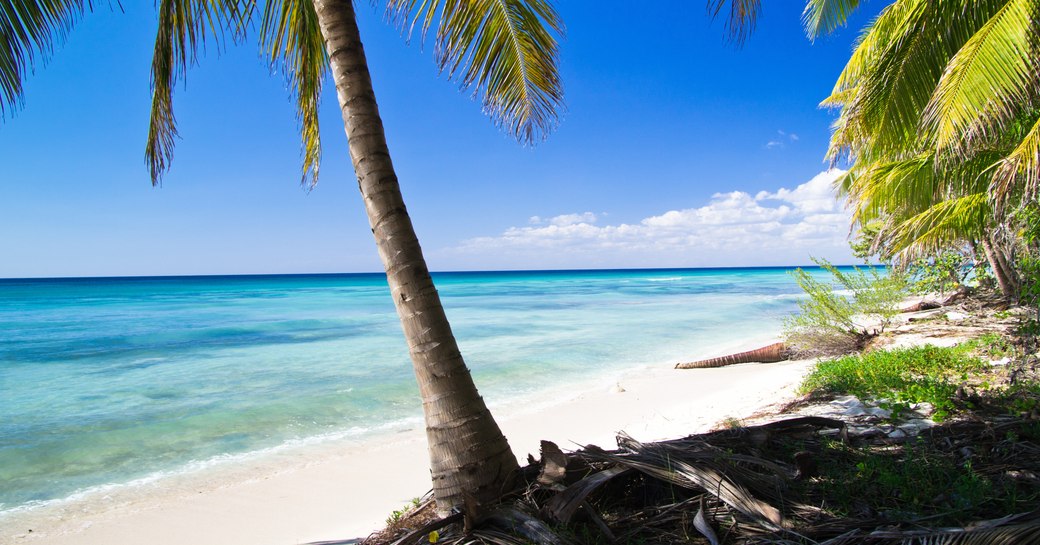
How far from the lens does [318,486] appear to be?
5273mm

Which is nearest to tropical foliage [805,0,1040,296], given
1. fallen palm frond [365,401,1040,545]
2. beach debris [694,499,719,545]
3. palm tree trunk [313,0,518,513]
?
fallen palm frond [365,401,1040,545]

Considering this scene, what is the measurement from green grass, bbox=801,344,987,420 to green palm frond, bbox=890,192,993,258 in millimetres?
2160

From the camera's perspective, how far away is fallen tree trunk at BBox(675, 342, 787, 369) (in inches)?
406

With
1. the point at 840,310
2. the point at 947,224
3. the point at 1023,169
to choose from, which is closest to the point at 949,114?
the point at 1023,169

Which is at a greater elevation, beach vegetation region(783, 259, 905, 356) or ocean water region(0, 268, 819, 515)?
beach vegetation region(783, 259, 905, 356)

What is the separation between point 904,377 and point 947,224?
3995 millimetres

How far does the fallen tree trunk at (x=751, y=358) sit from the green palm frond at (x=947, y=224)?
2.76m

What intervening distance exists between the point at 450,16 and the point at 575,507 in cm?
345

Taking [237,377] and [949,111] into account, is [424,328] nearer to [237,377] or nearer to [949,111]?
[949,111]

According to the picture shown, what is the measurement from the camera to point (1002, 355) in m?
5.76

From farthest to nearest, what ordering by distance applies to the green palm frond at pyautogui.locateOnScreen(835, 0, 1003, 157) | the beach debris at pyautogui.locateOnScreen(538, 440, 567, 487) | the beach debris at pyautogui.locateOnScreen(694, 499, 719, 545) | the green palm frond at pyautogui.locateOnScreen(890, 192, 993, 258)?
the green palm frond at pyautogui.locateOnScreen(890, 192, 993, 258) < the green palm frond at pyautogui.locateOnScreen(835, 0, 1003, 157) < the beach debris at pyautogui.locateOnScreen(538, 440, 567, 487) < the beach debris at pyautogui.locateOnScreen(694, 499, 719, 545)

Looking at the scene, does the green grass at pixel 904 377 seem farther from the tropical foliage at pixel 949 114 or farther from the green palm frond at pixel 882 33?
the green palm frond at pixel 882 33

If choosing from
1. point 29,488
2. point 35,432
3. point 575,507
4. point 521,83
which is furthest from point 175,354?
point 575,507

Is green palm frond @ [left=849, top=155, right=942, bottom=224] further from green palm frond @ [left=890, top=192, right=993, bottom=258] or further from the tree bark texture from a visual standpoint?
the tree bark texture
